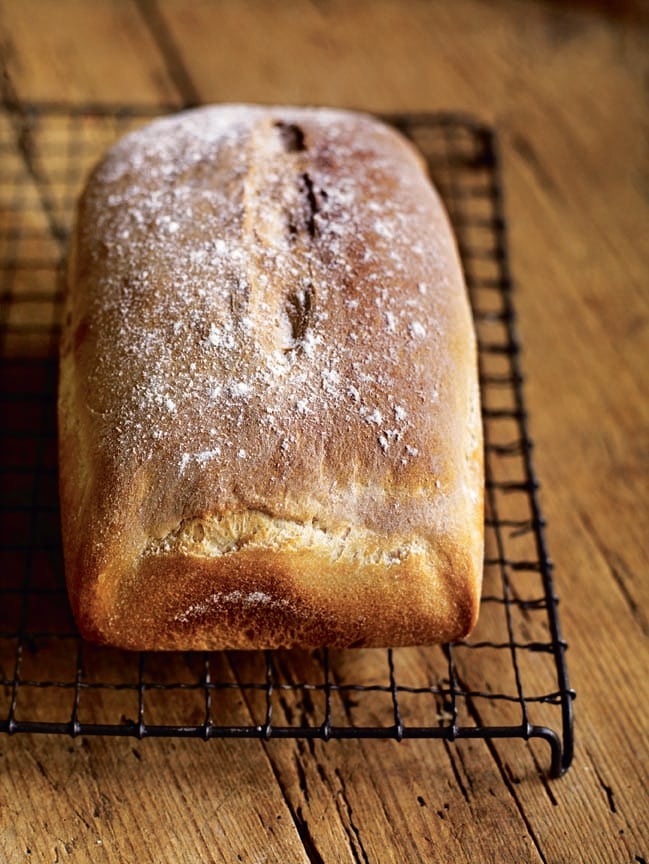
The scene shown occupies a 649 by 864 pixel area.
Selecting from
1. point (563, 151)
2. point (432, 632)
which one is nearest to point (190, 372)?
point (432, 632)

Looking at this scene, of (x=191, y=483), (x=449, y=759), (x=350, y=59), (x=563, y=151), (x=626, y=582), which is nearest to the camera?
(x=191, y=483)

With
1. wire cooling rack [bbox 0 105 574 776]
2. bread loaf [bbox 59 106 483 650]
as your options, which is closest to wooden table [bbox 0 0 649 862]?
wire cooling rack [bbox 0 105 574 776]

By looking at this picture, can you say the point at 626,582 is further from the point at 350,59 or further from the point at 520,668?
the point at 350,59

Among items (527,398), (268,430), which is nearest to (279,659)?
(268,430)

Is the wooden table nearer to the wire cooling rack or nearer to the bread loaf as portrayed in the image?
the wire cooling rack

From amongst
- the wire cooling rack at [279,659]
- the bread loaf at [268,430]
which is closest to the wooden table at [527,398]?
the wire cooling rack at [279,659]

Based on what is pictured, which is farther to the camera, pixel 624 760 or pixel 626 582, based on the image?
pixel 626 582

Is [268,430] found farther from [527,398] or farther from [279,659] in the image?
[527,398]

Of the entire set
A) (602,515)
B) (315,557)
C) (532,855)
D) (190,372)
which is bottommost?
(532,855)
